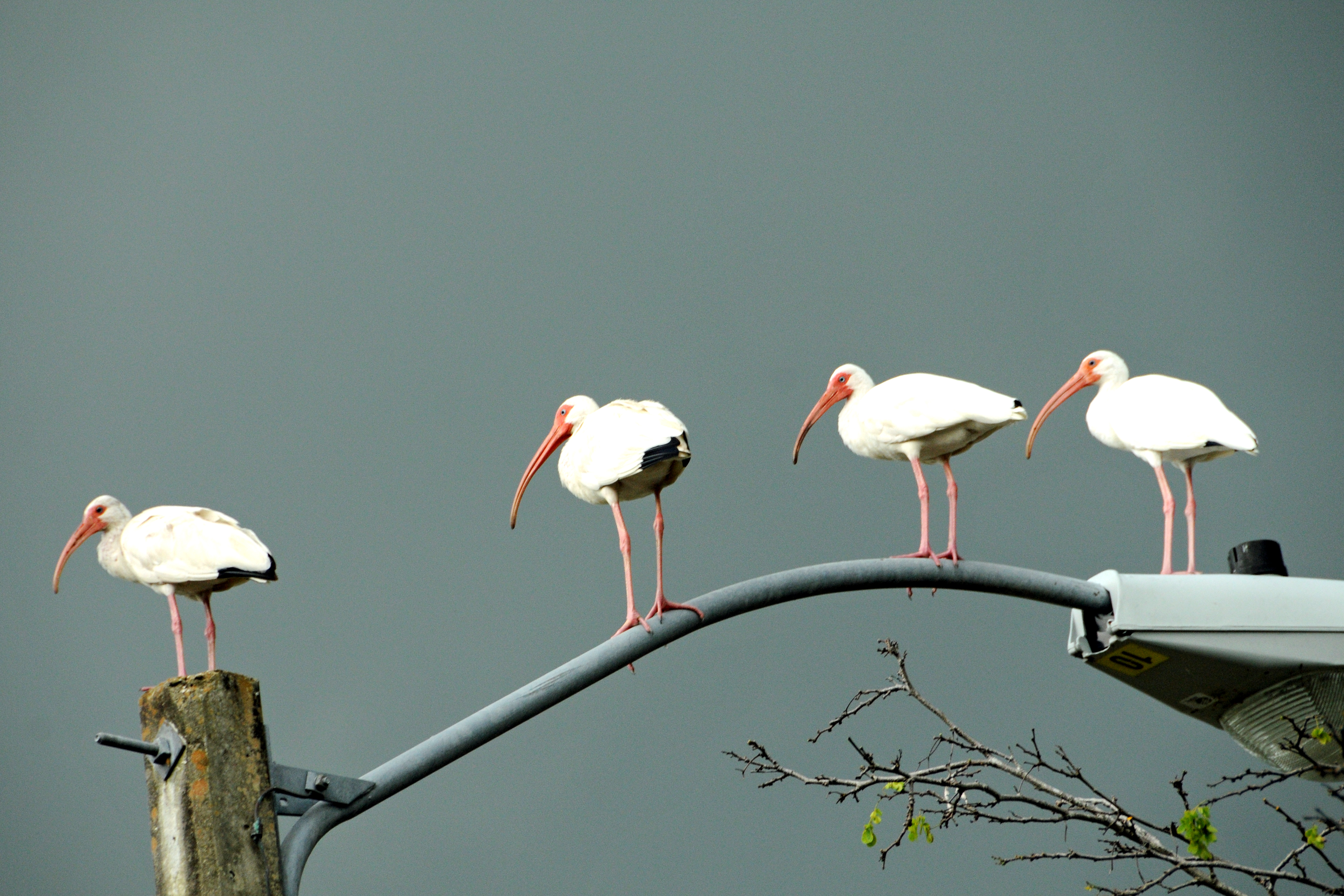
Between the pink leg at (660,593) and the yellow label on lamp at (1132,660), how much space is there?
185cm

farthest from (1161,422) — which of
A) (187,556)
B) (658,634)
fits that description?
(187,556)

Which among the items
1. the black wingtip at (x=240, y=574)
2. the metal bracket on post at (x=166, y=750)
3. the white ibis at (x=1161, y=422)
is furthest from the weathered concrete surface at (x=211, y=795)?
the white ibis at (x=1161, y=422)

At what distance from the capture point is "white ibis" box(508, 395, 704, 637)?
6312 mm

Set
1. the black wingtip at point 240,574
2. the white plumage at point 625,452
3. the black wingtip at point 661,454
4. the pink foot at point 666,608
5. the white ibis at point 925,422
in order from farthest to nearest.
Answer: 1. the black wingtip at point 240,574
2. the white ibis at point 925,422
3. the white plumage at point 625,452
4. the black wingtip at point 661,454
5. the pink foot at point 666,608

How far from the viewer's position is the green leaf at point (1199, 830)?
523cm

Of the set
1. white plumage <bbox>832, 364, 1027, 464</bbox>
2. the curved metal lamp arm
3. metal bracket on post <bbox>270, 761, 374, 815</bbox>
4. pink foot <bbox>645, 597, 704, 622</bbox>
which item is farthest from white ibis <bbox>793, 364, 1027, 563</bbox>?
metal bracket on post <bbox>270, 761, 374, 815</bbox>

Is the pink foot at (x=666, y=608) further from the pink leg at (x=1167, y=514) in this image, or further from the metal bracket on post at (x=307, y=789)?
the pink leg at (x=1167, y=514)

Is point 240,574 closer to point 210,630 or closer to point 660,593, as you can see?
point 210,630

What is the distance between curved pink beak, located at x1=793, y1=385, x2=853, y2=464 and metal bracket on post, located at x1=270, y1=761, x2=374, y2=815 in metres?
4.76

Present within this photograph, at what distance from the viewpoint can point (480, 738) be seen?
14.5 ft

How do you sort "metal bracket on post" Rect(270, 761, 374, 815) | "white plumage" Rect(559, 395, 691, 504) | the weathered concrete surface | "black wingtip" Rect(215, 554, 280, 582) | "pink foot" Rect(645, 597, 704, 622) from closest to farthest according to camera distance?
the weathered concrete surface, "metal bracket on post" Rect(270, 761, 374, 815), "pink foot" Rect(645, 597, 704, 622), "white plumage" Rect(559, 395, 691, 504), "black wingtip" Rect(215, 554, 280, 582)

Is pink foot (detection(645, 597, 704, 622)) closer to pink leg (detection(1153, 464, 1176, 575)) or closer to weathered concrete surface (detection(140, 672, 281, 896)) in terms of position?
weathered concrete surface (detection(140, 672, 281, 896))

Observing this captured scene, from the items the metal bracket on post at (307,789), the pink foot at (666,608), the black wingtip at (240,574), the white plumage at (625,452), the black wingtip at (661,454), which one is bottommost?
the metal bracket on post at (307,789)

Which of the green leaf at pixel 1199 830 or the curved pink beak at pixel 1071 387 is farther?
the curved pink beak at pixel 1071 387
